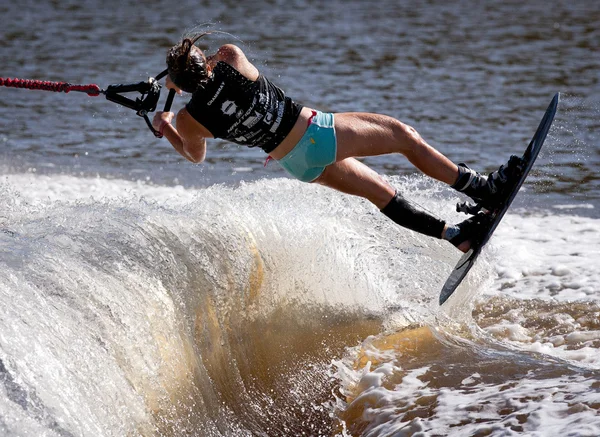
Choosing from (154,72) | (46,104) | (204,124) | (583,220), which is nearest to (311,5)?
(154,72)

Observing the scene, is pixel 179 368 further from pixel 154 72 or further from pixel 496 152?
pixel 154 72

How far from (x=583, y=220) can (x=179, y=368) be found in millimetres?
4903

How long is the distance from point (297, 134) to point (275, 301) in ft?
3.36

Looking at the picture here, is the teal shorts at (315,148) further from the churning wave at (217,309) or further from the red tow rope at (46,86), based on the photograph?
the red tow rope at (46,86)

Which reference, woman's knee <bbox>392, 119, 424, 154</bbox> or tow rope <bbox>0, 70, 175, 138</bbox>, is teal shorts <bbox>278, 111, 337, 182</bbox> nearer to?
woman's knee <bbox>392, 119, 424, 154</bbox>

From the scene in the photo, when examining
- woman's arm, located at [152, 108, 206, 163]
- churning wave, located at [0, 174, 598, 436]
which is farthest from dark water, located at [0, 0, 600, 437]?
woman's arm, located at [152, 108, 206, 163]

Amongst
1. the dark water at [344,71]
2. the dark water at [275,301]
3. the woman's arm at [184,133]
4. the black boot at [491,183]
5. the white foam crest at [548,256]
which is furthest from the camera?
the dark water at [344,71]

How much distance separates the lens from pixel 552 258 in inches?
291

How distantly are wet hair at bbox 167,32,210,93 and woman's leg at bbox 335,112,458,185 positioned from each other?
34.0 inches

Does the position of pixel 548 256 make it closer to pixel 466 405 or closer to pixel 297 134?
pixel 297 134

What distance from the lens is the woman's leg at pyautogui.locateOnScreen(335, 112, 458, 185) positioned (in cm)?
535

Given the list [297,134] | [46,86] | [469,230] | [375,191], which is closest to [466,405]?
[469,230]

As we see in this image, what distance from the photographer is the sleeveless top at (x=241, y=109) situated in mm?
5137

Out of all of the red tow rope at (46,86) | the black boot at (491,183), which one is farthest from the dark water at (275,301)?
the black boot at (491,183)
